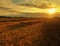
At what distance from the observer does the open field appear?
722 cm

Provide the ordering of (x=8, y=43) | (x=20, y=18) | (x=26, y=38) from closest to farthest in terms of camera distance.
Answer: (x=8, y=43), (x=26, y=38), (x=20, y=18)

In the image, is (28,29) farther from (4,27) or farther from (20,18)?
(20,18)

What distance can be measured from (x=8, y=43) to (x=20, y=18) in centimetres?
317

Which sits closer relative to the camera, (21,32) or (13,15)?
(21,32)

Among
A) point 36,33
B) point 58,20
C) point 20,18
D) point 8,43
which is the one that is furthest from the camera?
point 20,18

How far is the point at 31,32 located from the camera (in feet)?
26.2

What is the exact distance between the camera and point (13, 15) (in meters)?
9.76

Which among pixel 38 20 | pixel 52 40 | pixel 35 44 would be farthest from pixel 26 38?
pixel 38 20

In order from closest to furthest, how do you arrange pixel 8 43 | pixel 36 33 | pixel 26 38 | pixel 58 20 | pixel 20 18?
pixel 8 43, pixel 26 38, pixel 36 33, pixel 58 20, pixel 20 18

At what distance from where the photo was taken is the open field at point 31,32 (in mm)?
7223

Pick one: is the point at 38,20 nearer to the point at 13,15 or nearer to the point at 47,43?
the point at 13,15

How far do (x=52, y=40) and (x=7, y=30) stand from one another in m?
1.61

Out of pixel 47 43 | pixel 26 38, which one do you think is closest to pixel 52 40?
pixel 47 43

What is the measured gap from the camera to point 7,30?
Answer: 785 centimetres
